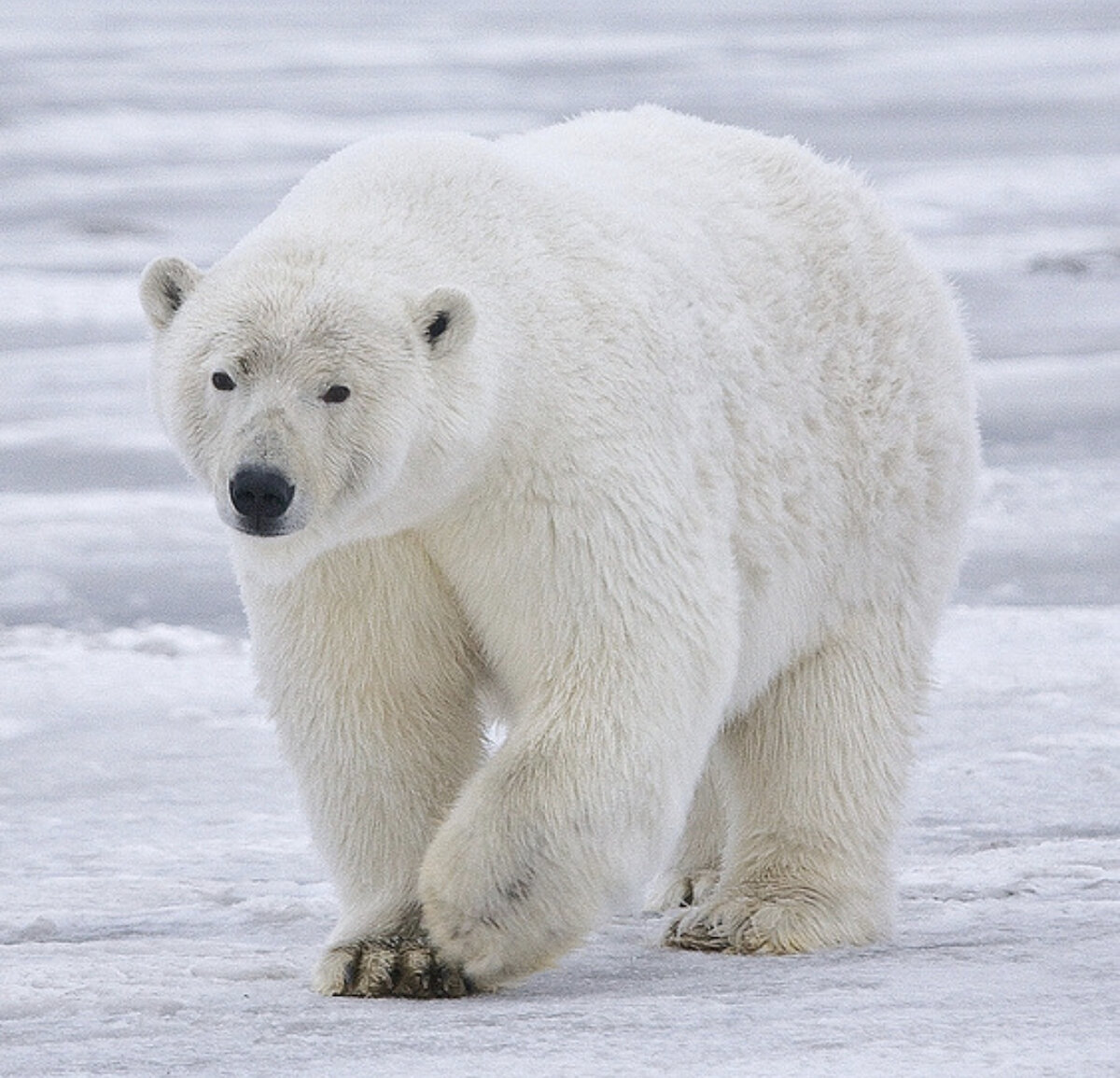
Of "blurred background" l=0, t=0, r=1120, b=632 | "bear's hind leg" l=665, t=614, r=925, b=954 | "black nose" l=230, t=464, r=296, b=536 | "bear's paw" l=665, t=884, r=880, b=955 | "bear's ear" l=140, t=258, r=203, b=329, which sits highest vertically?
"blurred background" l=0, t=0, r=1120, b=632

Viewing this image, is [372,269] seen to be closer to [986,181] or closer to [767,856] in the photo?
[767,856]

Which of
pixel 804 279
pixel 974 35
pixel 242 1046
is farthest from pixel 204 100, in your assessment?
pixel 242 1046

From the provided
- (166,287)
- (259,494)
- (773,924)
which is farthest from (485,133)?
(259,494)

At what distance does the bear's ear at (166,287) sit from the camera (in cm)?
351

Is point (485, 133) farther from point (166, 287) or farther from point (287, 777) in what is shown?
point (166, 287)

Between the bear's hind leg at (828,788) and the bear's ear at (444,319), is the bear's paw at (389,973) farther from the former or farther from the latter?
the bear's ear at (444,319)

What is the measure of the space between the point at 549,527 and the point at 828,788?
105 centimetres

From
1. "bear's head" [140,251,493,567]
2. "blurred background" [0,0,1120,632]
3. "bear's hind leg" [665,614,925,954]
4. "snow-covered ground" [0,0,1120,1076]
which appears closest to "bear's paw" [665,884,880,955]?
"bear's hind leg" [665,614,925,954]

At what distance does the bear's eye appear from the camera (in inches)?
136

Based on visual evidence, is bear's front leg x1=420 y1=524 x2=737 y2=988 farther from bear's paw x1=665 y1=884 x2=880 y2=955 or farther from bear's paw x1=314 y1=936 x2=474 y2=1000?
bear's paw x1=665 y1=884 x2=880 y2=955

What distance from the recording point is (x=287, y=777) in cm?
550

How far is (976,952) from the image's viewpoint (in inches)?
147

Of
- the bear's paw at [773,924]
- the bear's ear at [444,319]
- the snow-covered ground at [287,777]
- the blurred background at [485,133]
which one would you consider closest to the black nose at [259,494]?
the bear's ear at [444,319]

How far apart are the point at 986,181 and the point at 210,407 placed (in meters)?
12.4
